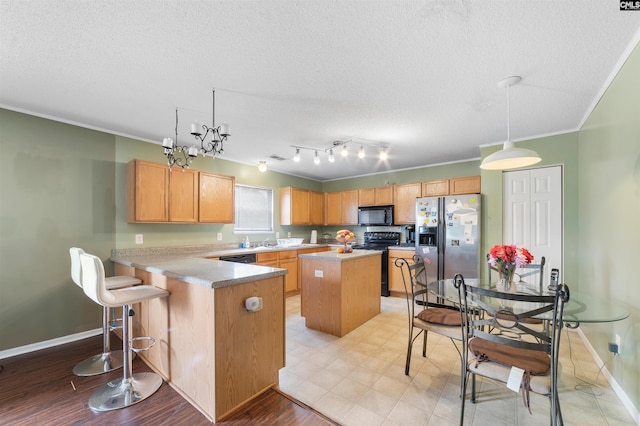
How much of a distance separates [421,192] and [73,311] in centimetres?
530

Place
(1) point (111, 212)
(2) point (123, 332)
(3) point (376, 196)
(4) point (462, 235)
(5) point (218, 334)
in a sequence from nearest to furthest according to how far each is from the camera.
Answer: (5) point (218, 334), (2) point (123, 332), (1) point (111, 212), (4) point (462, 235), (3) point (376, 196)

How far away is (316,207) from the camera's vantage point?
20.7 feet

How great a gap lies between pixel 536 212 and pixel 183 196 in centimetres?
472

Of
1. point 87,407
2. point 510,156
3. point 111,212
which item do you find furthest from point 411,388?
point 111,212

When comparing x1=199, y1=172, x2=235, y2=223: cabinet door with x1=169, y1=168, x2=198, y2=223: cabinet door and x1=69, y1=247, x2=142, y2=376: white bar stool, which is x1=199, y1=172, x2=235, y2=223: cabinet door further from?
x1=69, y1=247, x2=142, y2=376: white bar stool

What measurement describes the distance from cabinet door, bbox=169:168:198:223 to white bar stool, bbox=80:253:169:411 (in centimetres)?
168

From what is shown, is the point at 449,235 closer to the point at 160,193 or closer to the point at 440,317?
the point at 440,317

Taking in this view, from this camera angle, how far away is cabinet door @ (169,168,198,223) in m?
3.62

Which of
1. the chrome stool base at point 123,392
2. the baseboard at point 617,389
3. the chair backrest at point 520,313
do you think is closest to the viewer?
the chair backrest at point 520,313

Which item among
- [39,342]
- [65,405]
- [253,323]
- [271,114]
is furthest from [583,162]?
[39,342]

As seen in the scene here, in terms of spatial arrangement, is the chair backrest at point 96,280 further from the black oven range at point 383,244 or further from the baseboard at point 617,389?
the black oven range at point 383,244

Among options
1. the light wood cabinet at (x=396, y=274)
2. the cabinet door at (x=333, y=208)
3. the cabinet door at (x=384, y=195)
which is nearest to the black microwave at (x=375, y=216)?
the cabinet door at (x=384, y=195)

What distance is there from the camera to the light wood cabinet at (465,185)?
175 inches

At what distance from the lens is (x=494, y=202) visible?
12.6ft
